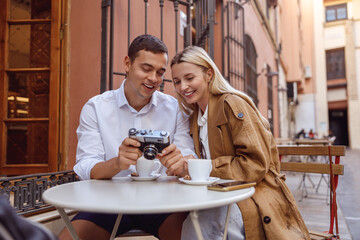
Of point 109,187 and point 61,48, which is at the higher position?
point 61,48

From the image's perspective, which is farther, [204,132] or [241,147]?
[204,132]

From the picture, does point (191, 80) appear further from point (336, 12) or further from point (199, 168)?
point (336, 12)

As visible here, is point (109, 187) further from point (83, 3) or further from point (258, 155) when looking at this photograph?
point (83, 3)

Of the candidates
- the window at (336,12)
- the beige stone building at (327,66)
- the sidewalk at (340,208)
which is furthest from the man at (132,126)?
the window at (336,12)

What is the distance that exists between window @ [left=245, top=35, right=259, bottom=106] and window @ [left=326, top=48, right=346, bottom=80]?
15.9 meters

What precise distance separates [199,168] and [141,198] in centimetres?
35

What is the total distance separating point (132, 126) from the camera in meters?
1.78

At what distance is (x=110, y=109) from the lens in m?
1.76

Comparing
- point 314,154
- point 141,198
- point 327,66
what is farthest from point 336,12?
point 141,198

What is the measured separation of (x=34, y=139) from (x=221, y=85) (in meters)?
2.20

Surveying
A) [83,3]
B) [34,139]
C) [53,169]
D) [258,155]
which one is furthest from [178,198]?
[83,3]

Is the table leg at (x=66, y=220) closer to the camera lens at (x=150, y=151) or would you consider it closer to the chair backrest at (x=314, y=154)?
the camera lens at (x=150, y=151)

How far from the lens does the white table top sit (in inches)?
30.4

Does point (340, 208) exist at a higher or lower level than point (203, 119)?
lower
